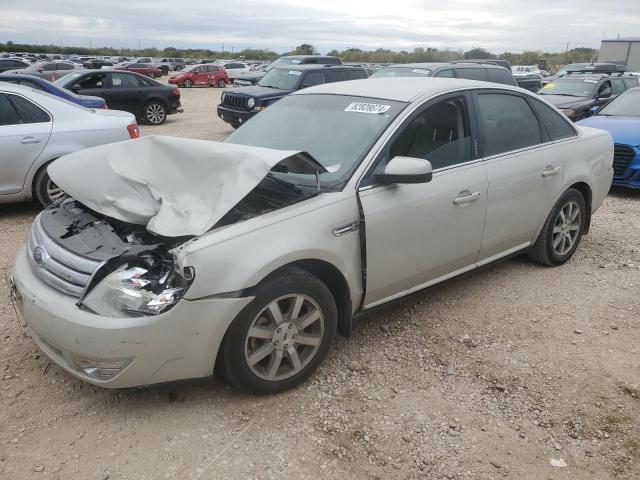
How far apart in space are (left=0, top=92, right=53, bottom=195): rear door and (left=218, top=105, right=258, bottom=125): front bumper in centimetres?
600

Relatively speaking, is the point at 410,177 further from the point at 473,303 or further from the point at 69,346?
the point at 69,346

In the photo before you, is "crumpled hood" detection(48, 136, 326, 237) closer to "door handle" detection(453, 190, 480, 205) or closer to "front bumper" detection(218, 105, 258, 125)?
"door handle" detection(453, 190, 480, 205)

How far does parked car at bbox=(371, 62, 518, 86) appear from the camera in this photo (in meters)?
10.5

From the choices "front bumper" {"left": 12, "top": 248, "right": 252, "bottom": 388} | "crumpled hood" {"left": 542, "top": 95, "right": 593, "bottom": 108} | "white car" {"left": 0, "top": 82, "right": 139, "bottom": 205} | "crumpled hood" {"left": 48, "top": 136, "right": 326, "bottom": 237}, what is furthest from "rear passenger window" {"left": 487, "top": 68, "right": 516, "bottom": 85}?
"front bumper" {"left": 12, "top": 248, "right": 252, "bottom": 388}

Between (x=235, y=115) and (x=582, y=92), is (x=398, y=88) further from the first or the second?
(x=582, y=92)

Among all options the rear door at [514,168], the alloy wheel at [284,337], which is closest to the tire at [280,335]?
Result: the alloy wheel at [284,337]

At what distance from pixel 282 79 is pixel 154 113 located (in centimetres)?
440

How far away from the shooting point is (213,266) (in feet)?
8.36

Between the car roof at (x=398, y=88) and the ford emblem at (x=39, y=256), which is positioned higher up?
the car roof at (x=398, y=88)

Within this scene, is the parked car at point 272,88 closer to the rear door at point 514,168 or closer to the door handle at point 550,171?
the rear door at point 514,168

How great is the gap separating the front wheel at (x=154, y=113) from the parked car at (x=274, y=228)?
12.0 m

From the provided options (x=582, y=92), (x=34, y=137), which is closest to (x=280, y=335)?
(x=34, y=137)

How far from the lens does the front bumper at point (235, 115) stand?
11789 millimetres

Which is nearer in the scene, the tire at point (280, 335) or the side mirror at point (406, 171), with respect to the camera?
the tire at point (280, 335)
